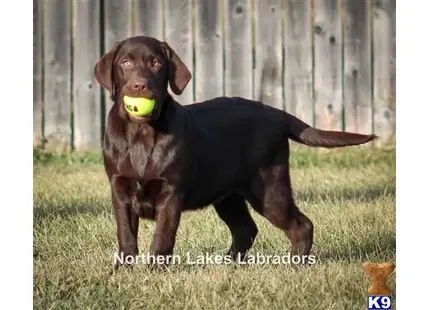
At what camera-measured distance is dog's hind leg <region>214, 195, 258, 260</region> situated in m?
5.24

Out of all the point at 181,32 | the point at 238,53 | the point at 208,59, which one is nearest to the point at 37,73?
the point at 181,32

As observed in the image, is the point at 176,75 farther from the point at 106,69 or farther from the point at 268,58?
the point at 268,58

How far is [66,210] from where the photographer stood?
209 inches

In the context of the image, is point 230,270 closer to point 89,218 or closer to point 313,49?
point 89,218

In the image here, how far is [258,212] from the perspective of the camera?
523cm

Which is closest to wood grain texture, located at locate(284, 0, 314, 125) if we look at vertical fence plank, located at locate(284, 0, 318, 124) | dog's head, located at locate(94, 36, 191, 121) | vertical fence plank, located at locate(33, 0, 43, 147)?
vertical fence plank, located at locate(284, 0, 318, 124)

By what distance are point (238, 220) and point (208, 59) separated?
688 mm

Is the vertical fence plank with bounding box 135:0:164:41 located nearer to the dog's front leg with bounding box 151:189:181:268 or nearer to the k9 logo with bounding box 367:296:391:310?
the dog's front leg with bounding box 151:189:181:268

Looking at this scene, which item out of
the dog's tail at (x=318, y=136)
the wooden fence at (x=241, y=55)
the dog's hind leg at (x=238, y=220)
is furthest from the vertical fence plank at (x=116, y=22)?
the dog's tail at (x=318, y=136)

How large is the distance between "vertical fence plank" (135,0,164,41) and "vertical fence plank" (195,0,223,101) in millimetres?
166

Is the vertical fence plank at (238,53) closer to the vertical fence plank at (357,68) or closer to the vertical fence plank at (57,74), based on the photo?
the vertical fence plank at (357,68)

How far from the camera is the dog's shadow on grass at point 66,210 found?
5.03 meters

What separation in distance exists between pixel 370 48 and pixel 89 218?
4.34 feet
